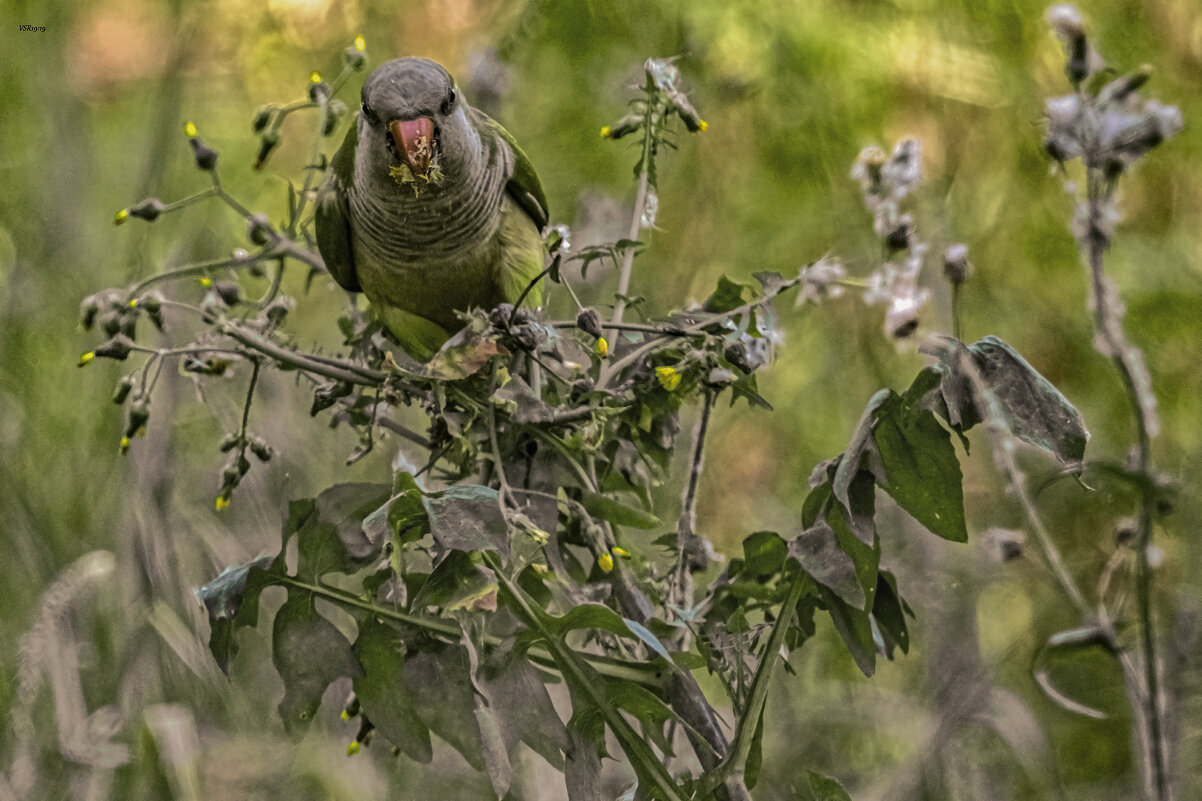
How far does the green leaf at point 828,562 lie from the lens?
0.70m

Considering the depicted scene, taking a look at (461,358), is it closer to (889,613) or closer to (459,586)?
(459,586)

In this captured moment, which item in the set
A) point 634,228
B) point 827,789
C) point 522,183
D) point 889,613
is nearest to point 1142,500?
point 889,613

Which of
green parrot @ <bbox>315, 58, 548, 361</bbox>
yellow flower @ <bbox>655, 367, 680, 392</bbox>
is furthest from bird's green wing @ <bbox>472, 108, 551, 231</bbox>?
yellow flower @ <bbox>655, 367, 680, 392</bbox>

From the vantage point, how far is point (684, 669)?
701 millimetres

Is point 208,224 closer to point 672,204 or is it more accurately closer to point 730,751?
point 672,204

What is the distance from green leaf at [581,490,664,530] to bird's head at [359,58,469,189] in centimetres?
38

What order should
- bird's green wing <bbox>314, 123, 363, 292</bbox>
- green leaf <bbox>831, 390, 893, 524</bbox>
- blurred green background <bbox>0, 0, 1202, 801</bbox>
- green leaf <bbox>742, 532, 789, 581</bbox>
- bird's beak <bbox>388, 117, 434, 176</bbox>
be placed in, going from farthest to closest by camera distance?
blurred green background <bbox>0, 0, 1202, 801</bbox> < bird's green wing <bbox>314, 123, 363, 292</bbox> < bird's beak <bbox>388, 117, 434, 176</bbox> < green leaf <bbox>742, 532, 789, 581</bbox> < green leaf <bbox>831, 390, 893, 524</bbox>

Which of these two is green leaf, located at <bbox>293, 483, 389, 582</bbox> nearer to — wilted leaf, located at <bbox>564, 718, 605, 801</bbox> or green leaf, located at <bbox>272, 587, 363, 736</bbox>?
green leaf, located at <bbox>272, 587, 363, 736</bbox>

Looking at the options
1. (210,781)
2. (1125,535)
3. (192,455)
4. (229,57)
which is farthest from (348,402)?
(229,57)

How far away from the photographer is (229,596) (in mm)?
739

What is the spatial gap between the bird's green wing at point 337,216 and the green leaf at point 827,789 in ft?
2.28

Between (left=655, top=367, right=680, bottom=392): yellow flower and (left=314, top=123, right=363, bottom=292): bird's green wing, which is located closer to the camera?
(left=655, top=367, right=680, bottom=392): yellow flower

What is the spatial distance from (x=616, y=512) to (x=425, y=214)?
451 millimetres

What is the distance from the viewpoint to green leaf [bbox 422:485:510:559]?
0.61 metres
